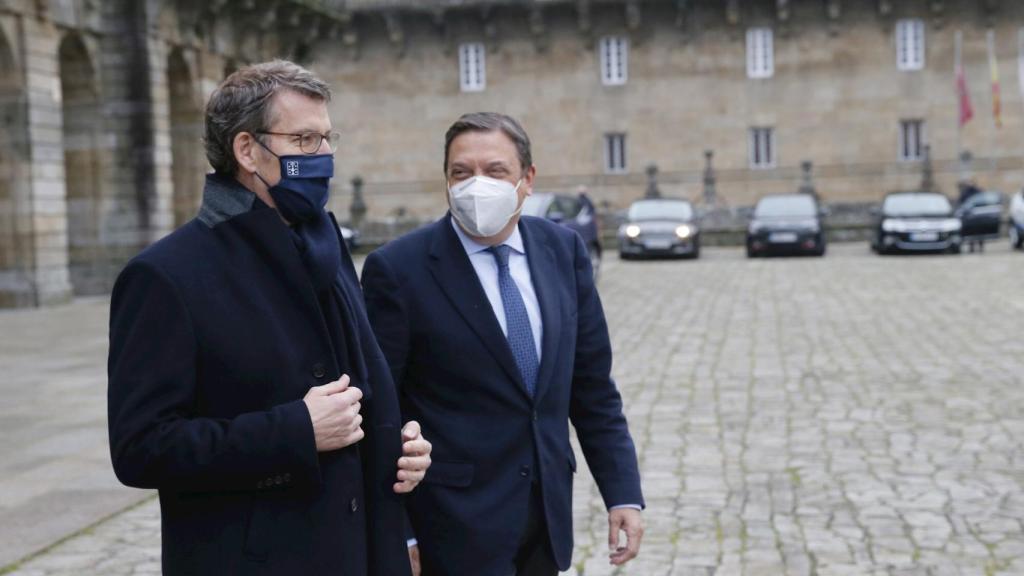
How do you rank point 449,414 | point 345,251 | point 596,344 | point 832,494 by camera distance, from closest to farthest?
point 345,251
point 449,414
point 596,344
point 832,494

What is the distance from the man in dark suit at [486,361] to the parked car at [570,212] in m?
16.1

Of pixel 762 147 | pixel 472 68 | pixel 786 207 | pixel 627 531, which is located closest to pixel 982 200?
pixel 786 207

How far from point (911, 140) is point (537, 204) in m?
27.3

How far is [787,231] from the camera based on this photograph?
2972cm

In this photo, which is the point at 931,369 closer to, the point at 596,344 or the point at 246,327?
the point at 596,344

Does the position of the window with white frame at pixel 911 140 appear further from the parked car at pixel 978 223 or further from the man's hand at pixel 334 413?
the man's hand at pixel 334 413

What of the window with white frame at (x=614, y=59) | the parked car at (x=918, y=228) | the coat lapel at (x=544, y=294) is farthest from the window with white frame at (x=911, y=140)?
the coat lapel at (x=544, y=294)

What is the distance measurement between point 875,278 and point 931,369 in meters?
11.4

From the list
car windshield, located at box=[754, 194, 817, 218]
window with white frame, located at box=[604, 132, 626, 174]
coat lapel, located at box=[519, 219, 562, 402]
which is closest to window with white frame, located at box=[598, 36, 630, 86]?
window with white frame, located at box=[604, 132, 626, 174]

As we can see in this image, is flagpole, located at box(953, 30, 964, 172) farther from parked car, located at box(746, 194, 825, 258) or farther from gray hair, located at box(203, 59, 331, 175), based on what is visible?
gray hair, located at box(203, 59, 331, 175)

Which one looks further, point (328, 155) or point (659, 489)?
point (659, 489)

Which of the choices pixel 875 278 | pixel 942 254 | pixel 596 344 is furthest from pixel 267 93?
pixel 942 254

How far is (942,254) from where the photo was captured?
1160 inches

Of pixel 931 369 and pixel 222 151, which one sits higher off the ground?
pixel 222 151
